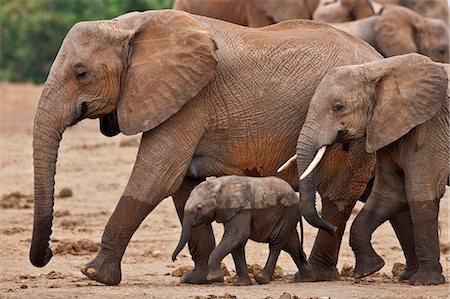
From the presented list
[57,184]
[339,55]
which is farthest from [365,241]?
[57,184]

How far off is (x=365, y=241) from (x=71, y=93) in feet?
6.24

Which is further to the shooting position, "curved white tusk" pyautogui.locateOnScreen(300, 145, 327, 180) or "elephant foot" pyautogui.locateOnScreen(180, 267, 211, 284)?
"elephant foot" pyautogui.locateOnScreen(180, 267, 211, 284)

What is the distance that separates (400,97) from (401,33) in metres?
7.10

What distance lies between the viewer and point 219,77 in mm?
9430

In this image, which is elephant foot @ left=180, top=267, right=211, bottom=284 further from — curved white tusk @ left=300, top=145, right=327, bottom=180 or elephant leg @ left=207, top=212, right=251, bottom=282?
curved white tusk @ left=300, top=145, right=327, bottom=180

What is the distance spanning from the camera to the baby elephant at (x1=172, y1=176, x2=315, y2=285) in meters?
8.95

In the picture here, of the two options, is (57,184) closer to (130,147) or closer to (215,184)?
(130,147)

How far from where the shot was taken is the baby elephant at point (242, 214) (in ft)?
29.3

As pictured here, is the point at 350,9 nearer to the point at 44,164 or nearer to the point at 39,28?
the point at 44,164

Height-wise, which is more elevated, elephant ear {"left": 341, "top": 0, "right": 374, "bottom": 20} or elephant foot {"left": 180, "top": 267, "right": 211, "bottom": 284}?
elephant ear {"left": 341, "top": 0, "right": 374, "bottom": 20}

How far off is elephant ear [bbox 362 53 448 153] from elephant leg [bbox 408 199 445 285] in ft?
1.42

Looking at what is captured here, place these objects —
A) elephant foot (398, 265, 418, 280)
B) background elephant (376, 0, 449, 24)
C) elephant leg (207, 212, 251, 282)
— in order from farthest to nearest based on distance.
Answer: background elephant (376, 0, 449, 24) → elephant foot (398, 265, 418, 280) → elephant leg (207, 212, 251, 282)

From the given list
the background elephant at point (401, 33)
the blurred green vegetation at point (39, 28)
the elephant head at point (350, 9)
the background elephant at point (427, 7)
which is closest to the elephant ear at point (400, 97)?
the background elephant at point (401, 33)

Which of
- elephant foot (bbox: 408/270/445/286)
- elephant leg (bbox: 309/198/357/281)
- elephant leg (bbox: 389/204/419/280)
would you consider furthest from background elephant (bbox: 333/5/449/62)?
elephant foot (bbox: 408/270/445/286)
